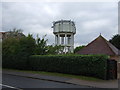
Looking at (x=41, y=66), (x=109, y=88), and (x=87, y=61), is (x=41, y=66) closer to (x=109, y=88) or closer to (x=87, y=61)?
(x=87, y=61)

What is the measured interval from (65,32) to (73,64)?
2675 centimetres

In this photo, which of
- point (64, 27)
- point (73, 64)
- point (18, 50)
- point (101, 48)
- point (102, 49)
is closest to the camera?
point (73, 64)

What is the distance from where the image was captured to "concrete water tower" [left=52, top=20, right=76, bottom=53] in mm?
44531

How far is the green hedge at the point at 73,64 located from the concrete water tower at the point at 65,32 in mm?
22224

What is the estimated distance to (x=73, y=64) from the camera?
1841 centimetres

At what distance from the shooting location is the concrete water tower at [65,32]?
44.5 metres

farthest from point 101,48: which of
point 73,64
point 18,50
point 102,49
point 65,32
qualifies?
point 65,32

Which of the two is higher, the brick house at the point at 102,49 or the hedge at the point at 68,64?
the brick house at the point at 102,49

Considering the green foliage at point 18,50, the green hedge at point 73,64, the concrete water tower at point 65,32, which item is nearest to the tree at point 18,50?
the green foliage at point 18,50

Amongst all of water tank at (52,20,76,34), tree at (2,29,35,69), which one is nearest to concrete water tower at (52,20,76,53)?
water tank at (52,20,76,34)

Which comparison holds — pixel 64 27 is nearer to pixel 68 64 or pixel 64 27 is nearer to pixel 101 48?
pixel 101 48

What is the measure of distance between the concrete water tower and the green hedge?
22224 millimetres

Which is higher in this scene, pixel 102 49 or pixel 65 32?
pixel 65 32

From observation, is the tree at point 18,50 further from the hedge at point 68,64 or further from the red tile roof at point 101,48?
the red tile roof at point 101,48
